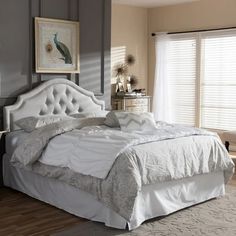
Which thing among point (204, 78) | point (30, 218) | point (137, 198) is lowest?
point (30, 218)

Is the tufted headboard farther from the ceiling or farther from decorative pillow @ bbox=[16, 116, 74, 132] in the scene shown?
the ceiling

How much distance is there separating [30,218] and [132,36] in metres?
4.58

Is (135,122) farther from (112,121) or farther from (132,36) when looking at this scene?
(132,36)

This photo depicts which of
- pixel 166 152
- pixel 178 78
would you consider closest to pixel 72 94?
pixel 166 152

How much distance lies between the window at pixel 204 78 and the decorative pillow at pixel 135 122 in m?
2.84

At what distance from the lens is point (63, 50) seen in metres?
5.73

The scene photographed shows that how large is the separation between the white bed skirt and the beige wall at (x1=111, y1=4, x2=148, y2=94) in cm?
330

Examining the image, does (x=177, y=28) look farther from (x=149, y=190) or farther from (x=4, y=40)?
(x=149, y=190)

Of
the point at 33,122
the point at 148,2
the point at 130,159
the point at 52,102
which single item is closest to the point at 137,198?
the point at 130,159

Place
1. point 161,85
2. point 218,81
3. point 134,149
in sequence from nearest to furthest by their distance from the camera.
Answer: point 134,149, point 218,81, point 161,85

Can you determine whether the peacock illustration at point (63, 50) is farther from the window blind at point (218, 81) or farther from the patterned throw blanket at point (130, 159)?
the window blind at point (218, 81)

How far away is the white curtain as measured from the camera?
788 cm

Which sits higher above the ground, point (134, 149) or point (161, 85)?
point (161, 85)

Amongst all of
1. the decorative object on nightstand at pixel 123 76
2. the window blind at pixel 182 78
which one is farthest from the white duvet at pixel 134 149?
the window blind at pixel 182 78
